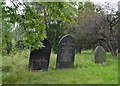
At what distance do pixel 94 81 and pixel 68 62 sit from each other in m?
2.30

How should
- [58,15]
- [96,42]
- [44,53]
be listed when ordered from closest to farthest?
[58,15], [44,53], [96,42]

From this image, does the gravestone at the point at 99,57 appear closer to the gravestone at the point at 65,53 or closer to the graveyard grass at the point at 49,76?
the gravestone at the point at 65,53

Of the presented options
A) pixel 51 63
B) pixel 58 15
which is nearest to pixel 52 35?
pixel 51 63

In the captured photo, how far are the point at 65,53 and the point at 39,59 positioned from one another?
3.52 feet

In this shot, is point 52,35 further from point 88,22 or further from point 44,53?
point 44,53

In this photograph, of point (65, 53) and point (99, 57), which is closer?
point (65, 53)

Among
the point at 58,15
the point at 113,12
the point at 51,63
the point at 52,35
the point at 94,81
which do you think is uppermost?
the point at 113,12

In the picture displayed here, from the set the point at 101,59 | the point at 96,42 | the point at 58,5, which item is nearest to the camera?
the point at 58,5

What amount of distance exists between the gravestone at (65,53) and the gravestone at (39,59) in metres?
0.54

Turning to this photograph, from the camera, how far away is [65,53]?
9117 millimetres

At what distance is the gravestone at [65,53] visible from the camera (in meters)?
8.98

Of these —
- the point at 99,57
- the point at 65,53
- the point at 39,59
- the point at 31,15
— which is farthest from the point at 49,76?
the point at 99,57

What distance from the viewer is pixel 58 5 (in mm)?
5562

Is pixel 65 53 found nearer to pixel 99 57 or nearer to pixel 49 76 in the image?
pixel 49 76
